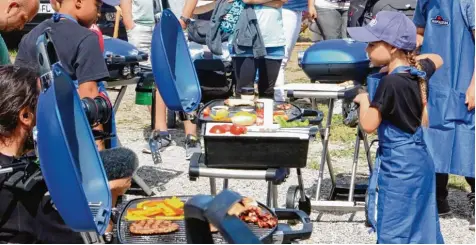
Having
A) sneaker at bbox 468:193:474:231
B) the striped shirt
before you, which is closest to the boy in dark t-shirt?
sneaker at bbox 468:193:474:231

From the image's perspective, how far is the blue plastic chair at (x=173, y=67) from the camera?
4.64 metres

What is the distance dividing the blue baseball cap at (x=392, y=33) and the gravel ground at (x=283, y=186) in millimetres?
1416

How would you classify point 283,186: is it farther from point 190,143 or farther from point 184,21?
point 184,21

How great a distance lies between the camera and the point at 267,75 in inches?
289

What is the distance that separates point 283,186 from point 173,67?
2111 mm

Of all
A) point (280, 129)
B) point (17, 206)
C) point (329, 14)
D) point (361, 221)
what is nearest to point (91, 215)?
point (17, 206)

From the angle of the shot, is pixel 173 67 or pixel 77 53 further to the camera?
pixel 173 67

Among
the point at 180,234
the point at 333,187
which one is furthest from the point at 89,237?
the point at 333,187

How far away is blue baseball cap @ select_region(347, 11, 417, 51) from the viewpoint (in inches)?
178

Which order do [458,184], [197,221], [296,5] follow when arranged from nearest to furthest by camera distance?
1. [197,221]
2. [458,184]
3. [296,5]

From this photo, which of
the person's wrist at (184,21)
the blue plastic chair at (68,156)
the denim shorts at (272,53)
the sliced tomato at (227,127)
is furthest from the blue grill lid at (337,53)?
the blue plastic chair at (68,156)

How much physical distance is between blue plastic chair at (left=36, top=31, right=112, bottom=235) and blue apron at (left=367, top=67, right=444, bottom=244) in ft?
6.99

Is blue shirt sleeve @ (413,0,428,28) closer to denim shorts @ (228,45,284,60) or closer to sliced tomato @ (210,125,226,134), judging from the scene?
sliced tomato @ (210,125,226,134)

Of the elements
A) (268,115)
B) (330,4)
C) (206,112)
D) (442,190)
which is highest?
(268,115)
